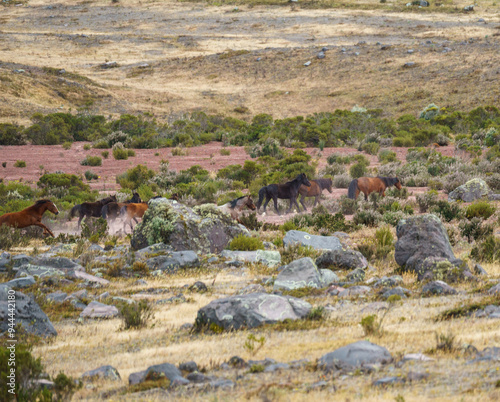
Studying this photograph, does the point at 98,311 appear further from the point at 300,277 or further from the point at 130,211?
the point at 130,211

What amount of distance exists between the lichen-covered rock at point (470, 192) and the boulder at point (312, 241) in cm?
839

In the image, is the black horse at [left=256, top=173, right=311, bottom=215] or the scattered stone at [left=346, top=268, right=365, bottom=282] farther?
the black horse at [left=256, top=173, right=311, bottom=215]

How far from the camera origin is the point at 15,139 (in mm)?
37562

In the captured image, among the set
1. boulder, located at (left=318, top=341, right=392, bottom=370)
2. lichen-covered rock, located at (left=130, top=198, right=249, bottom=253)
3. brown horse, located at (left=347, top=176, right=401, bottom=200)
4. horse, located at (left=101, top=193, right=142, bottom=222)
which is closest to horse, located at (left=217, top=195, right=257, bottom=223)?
lichen-covered rock, located at (left=130, top=198, right=249, bottom=253)

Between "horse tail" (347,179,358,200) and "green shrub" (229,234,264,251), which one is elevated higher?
"green shrub" (229,234,264,251)

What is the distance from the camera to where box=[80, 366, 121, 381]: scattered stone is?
533cm

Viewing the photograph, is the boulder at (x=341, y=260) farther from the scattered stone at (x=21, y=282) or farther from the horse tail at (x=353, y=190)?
the horse tail at (x=353, y=190)

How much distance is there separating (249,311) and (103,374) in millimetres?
2166

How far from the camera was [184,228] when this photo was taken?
488 inches

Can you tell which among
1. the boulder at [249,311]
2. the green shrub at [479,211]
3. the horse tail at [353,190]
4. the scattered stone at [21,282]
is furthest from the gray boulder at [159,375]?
the horse tail at [353,190]

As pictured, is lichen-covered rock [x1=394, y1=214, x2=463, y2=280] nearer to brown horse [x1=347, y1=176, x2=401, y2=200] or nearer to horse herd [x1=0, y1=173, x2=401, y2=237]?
horse herd [x1=0, y1=173, x2=401, y2=237]

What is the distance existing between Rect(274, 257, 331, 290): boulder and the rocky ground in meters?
0.03

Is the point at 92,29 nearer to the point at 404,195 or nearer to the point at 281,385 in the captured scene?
the point at 404,195

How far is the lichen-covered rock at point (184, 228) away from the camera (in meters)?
12.3
